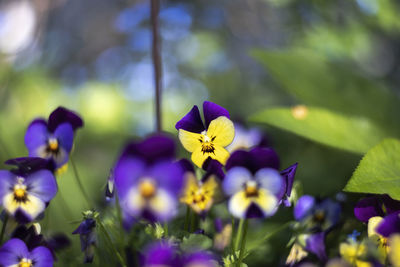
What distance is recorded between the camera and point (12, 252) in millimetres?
436

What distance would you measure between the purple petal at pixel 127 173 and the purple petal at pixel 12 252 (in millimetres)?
152

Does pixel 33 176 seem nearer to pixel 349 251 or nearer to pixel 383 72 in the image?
pixel 349 251

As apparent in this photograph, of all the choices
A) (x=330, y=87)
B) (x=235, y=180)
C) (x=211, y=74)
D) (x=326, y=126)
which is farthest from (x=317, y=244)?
(x=211, y=74)

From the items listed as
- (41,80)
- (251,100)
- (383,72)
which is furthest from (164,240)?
(383,72)

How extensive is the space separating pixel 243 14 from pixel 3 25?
1411 millimetres

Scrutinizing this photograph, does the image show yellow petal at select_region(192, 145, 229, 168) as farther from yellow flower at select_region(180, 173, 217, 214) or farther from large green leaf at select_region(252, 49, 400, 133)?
large green leaf at select_region(252, 49, 400, 133)

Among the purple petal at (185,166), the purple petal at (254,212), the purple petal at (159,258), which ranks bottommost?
the purple petal at (159,258)

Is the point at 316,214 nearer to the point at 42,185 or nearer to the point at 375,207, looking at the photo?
the point at 375,207

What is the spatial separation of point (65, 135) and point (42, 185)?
6 centimetres

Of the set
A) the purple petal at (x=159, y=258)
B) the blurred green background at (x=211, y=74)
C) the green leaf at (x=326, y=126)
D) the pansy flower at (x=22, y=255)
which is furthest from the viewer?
the blurred green background at (x=211, y=74)

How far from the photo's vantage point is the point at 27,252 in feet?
1.45

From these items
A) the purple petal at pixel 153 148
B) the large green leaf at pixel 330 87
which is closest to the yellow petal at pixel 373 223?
the purple petal at pixel 153 148

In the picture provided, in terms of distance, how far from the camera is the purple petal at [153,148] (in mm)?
356

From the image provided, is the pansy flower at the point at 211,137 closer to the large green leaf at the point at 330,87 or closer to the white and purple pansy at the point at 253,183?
the white and purple pansy at the point at 253,183
